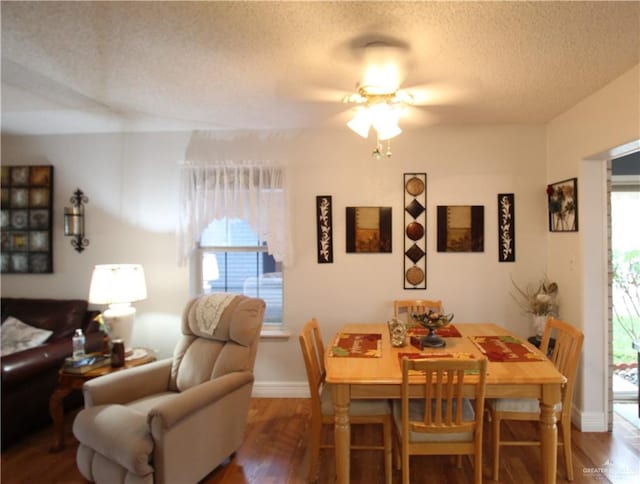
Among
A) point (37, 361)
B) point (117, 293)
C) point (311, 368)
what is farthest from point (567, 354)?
point (37, 361)

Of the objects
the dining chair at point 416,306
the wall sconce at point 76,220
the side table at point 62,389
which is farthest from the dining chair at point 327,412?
the wall sconce at point 76,220

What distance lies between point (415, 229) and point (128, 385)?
8.06 feet

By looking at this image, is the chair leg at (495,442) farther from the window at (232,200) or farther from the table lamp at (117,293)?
the table lamp at (117,293)

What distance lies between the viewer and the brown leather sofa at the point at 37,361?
229cm

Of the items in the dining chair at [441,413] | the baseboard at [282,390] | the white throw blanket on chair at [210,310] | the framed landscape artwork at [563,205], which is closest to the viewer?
the dining chair at [441,413]

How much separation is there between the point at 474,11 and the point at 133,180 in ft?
9.79

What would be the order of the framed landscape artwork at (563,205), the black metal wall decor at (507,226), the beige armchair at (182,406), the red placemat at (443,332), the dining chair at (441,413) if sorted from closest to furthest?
the dining chair at (441,413) → the beige armchair at (182,406) → the red placemat at (443,332) → the framed landscape artwork at (563,205) → the black metal wall decor at (507,226)

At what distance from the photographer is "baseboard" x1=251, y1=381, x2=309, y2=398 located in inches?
124

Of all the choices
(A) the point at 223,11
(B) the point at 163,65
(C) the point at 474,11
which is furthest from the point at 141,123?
(C) the point at 474,11

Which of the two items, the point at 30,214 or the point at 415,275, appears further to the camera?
the point at 30,214

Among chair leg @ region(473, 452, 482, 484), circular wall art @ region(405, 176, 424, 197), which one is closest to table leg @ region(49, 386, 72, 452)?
chair leg @ region(473, 452, 482, 484)

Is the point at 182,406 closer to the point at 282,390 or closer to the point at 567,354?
the point at 282,390

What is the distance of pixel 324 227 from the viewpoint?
123 inches

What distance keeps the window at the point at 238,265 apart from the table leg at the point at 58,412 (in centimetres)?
128
